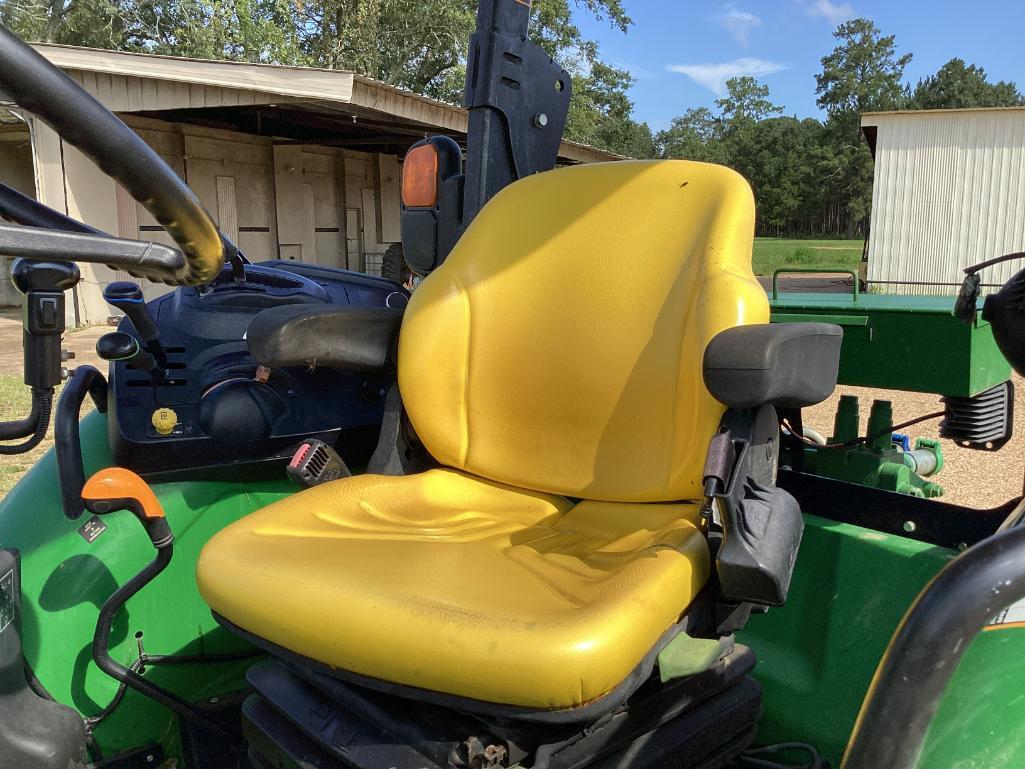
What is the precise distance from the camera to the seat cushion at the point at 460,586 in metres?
0.95

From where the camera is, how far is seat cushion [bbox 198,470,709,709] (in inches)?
37.2

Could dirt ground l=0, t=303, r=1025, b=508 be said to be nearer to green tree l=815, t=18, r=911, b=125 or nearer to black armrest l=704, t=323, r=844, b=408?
black armrest l=704, t=323, r=844, b=408

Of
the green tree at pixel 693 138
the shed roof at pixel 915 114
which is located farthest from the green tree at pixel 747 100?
the shed roof at pixel 915 114

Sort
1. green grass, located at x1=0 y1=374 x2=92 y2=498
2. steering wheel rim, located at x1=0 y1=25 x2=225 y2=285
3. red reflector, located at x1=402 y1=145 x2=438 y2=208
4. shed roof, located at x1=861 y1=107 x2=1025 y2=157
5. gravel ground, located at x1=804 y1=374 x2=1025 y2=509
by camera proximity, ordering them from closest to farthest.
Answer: steering wheel rim, located at x1=0 y1=25 x2=225 y2=285 < red reflector, located at x1=402 y1=145 x2=438 y2=208 < gravel ground, located at x1=804 y1=374 x2=1025 y2=509 < green grass, located at x1=0 y1=374 x2=92 y2=498 < shed roof, located at x1=861 y1=107 x2=1025 y2=157

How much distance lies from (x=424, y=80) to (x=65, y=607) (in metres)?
22.7

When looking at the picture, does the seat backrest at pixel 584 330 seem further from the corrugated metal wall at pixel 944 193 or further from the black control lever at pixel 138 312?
the corrugated metal wall at pixel 944 193

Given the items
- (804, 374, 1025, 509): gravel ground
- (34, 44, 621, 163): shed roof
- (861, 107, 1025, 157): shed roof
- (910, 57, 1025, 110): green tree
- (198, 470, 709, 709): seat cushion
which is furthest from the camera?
(910, 57, 1025, 110): green tree

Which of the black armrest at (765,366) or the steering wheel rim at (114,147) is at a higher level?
the steering wheel rim at (114,147)

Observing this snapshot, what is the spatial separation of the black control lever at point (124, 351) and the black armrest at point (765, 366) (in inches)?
37.8

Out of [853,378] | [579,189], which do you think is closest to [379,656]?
[579,189]

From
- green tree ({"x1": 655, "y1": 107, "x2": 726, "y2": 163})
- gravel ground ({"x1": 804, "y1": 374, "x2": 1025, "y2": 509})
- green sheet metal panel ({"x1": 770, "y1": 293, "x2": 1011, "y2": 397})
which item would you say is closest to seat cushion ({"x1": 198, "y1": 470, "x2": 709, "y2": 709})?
green sheet metal panel ({"x1": 770, "y1": 293, "x2": 1011, "y2": 397})

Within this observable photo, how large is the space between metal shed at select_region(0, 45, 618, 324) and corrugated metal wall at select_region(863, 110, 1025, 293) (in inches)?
192

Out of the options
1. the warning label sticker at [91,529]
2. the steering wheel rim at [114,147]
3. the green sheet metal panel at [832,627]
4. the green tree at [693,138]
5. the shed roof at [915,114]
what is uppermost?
the green tree at [693,138]

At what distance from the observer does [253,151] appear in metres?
10.6
